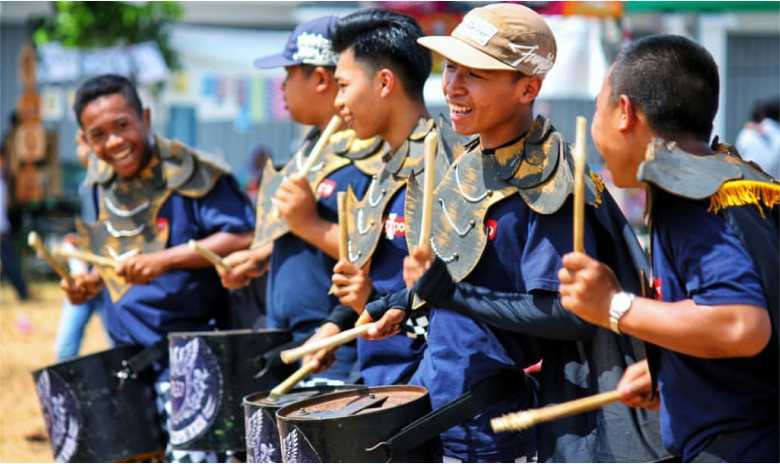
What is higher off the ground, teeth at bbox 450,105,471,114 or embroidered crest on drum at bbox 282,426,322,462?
teeth at bbox 450,105,471,114

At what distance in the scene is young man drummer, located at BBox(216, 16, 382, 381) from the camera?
430 centimetres

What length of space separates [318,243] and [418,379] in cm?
88

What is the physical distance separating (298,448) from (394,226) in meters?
0.94

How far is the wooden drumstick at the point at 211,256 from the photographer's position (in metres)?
4.71

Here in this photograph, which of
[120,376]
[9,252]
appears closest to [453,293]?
[120,376]

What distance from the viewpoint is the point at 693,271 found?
2.59 metres

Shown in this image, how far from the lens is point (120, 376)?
5145mm

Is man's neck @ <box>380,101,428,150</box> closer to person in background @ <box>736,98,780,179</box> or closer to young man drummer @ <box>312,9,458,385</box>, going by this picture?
young man drummer @ <box>312,9,458,385</box>

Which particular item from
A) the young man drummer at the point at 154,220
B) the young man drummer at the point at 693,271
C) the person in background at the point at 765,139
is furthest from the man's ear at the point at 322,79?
the person in background at the point at 765,139

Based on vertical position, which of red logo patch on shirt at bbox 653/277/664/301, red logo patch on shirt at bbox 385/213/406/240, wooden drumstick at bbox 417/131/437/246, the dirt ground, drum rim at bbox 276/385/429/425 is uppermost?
wooden drumstick at bbox 417/131/437/246

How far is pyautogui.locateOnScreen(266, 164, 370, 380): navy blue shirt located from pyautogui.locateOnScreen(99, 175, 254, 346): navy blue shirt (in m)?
0.69

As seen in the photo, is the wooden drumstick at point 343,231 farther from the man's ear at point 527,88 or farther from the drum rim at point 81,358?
the drum rim at point 81,358

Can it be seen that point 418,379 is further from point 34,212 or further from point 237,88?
point 34,212

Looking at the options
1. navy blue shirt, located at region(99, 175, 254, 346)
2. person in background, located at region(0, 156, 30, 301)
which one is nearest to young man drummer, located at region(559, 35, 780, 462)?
navy blue shirt, located at region(99, 175, 254, 346)
